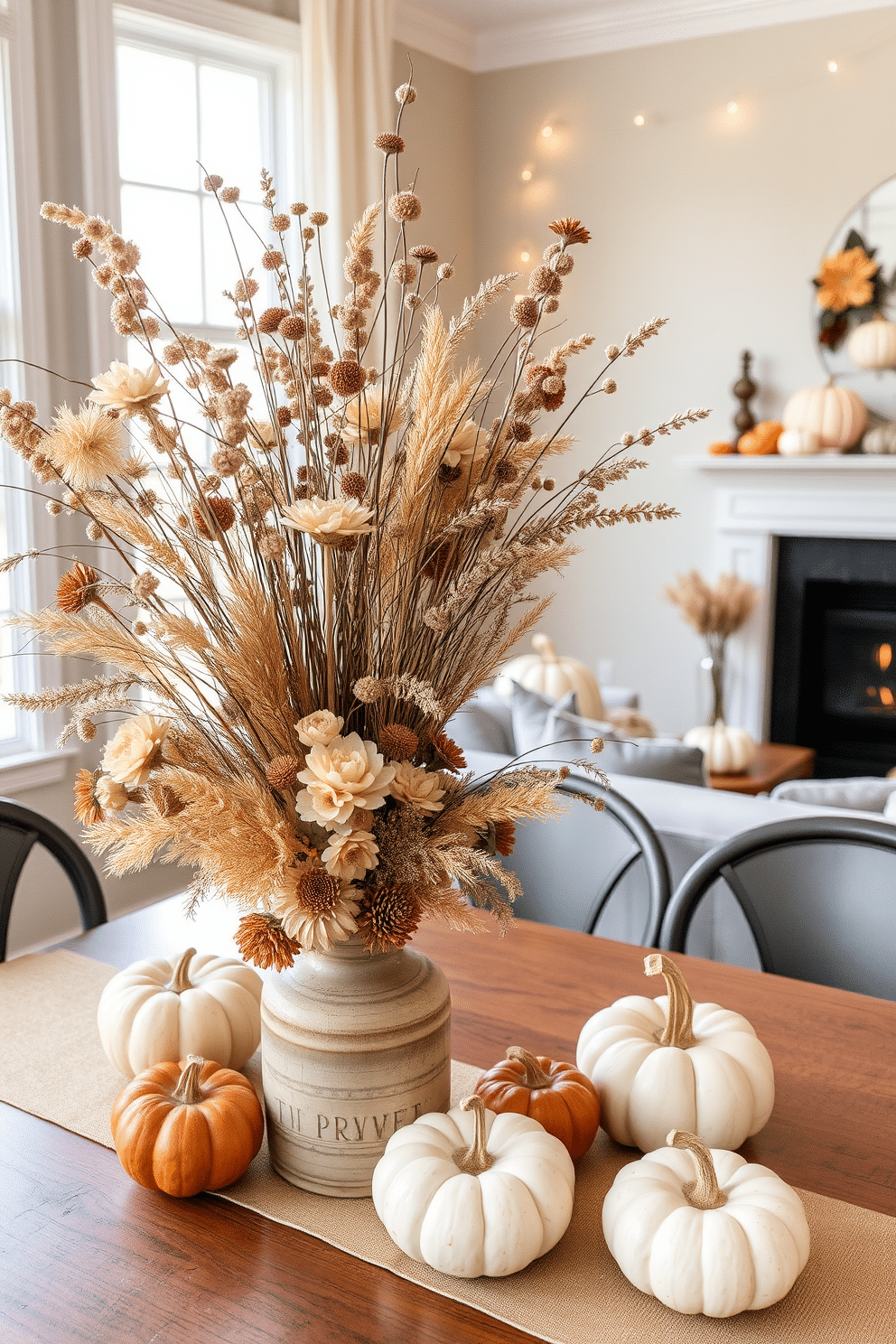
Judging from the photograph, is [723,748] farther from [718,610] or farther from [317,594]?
[317,594]

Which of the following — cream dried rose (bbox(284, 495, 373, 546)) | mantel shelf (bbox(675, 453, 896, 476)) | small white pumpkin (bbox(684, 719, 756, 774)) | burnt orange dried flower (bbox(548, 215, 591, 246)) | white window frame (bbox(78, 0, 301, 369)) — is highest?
white window frame (bbox(78, 0, 301, 369))

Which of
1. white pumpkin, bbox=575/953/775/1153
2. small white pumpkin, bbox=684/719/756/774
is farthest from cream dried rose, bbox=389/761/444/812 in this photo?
small white pumpkin, bbox=684/719/756/774

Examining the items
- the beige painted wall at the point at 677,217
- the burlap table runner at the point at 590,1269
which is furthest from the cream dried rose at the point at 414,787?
the beige painted wall at the point at 677,217

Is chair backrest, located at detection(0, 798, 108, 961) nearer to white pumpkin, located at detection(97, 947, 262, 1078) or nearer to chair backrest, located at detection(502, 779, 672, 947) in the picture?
white pumpkin, located at detection(97, 947, 262, 1078)

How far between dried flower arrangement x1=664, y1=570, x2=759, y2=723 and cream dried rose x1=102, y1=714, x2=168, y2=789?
4135 mm

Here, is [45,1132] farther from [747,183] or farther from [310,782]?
[747,183]

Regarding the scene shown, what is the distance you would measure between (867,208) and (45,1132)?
4530mm

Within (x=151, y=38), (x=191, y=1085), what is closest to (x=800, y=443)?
(x=151, y=38)

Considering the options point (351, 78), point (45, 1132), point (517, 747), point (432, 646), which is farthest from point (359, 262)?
point (351, 78)

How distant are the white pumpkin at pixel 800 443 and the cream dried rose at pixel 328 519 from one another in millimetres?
4116

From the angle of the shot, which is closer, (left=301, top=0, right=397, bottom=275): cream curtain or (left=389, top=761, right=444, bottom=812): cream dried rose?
(left=389, top=761, right=444, bottom=812): cream dried rose

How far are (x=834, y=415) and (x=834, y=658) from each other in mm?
1034

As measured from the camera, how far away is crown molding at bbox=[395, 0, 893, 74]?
455 centimetres

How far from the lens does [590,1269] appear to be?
0.87 meters
